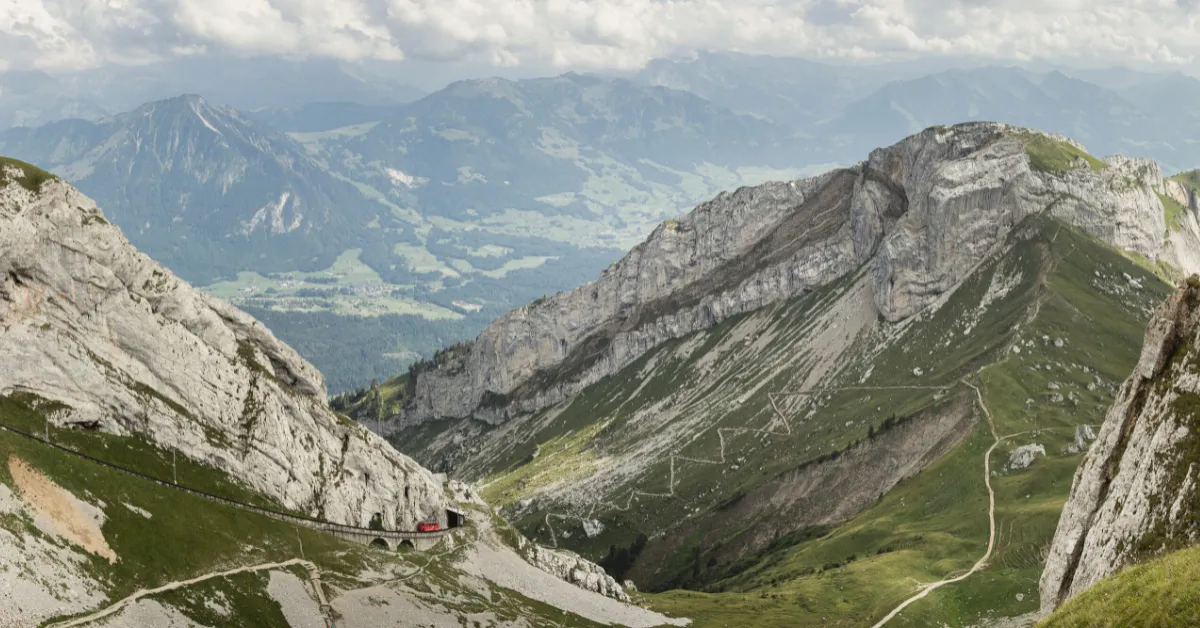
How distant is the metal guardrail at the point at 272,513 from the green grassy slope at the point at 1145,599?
91.3 m

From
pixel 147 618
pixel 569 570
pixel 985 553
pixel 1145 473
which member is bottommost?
Answer: pixel 569 570

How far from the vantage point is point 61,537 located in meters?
89.5

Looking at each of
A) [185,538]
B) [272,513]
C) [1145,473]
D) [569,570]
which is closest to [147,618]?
[185,538]

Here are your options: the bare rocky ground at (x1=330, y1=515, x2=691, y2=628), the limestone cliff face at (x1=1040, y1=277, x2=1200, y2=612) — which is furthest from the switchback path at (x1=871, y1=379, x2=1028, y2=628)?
the limestone cliff face at (x1=1040, y1=277, x2=1200, y2=612)

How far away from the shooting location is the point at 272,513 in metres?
121

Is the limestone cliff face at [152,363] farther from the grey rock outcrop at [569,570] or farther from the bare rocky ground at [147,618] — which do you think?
the bare rocky ground at [147,618]

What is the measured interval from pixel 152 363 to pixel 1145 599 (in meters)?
108

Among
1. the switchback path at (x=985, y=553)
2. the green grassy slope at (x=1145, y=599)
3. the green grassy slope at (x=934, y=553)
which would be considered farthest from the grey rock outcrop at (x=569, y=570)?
the green grassy slope at (x=1145, y=599)

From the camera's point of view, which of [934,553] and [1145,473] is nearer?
[1145,473]

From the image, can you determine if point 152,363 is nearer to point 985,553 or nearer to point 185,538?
point 185,538

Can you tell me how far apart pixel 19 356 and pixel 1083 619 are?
10521 cm

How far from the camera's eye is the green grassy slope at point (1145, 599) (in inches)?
1829

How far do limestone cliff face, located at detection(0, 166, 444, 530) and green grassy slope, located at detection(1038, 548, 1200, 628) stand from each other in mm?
98058

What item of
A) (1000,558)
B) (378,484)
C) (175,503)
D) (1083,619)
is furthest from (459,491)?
(1083,619)
